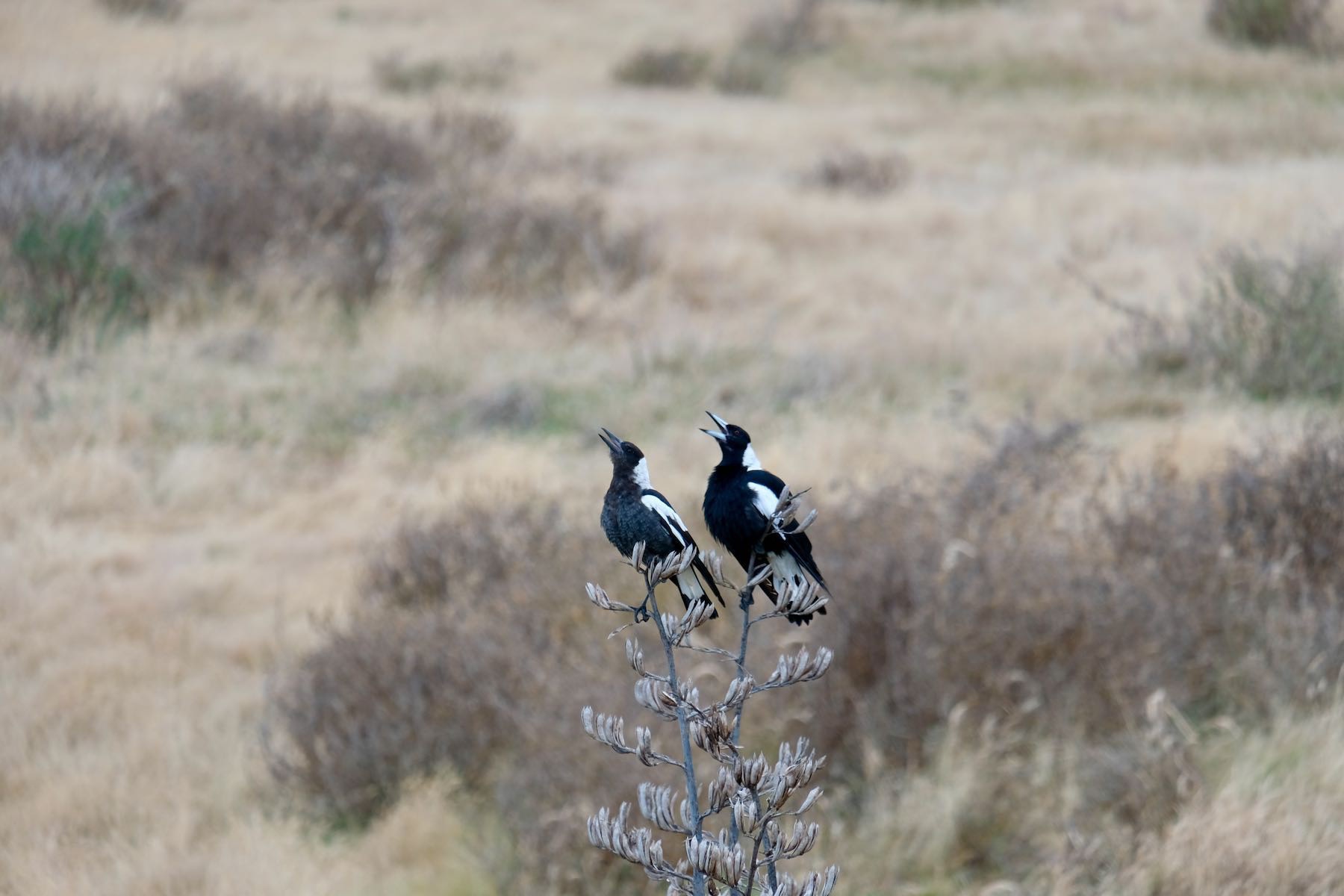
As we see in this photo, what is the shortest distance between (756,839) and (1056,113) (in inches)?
879

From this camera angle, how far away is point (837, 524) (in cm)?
499

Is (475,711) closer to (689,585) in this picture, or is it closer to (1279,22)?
(689,585)

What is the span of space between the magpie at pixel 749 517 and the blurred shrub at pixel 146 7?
25.0m

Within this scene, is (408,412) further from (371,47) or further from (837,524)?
(371,47)

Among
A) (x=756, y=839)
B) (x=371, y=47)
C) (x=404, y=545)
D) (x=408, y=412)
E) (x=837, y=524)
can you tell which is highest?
(x=756, y=839)

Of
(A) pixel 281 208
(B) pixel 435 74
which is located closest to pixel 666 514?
(A) pixel 281 208

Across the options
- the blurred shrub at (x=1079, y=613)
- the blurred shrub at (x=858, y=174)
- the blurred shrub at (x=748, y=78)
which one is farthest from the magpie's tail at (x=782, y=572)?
the blurred shrub at (x=748, y=78)

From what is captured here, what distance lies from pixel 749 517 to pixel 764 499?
33 mm

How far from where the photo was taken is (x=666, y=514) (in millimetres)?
1722

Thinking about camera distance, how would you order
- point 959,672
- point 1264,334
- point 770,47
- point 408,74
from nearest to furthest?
point 959,672 → point 1264,334 → point 408,74 → point 770,47

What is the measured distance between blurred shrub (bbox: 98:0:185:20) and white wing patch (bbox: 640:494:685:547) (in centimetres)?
2506

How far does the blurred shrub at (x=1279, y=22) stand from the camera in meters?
26.5

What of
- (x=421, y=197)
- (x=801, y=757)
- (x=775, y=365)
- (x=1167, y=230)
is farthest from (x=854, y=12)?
(x=801, y=757)

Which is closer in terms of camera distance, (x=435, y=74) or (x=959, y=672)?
(x=959, y=672)
